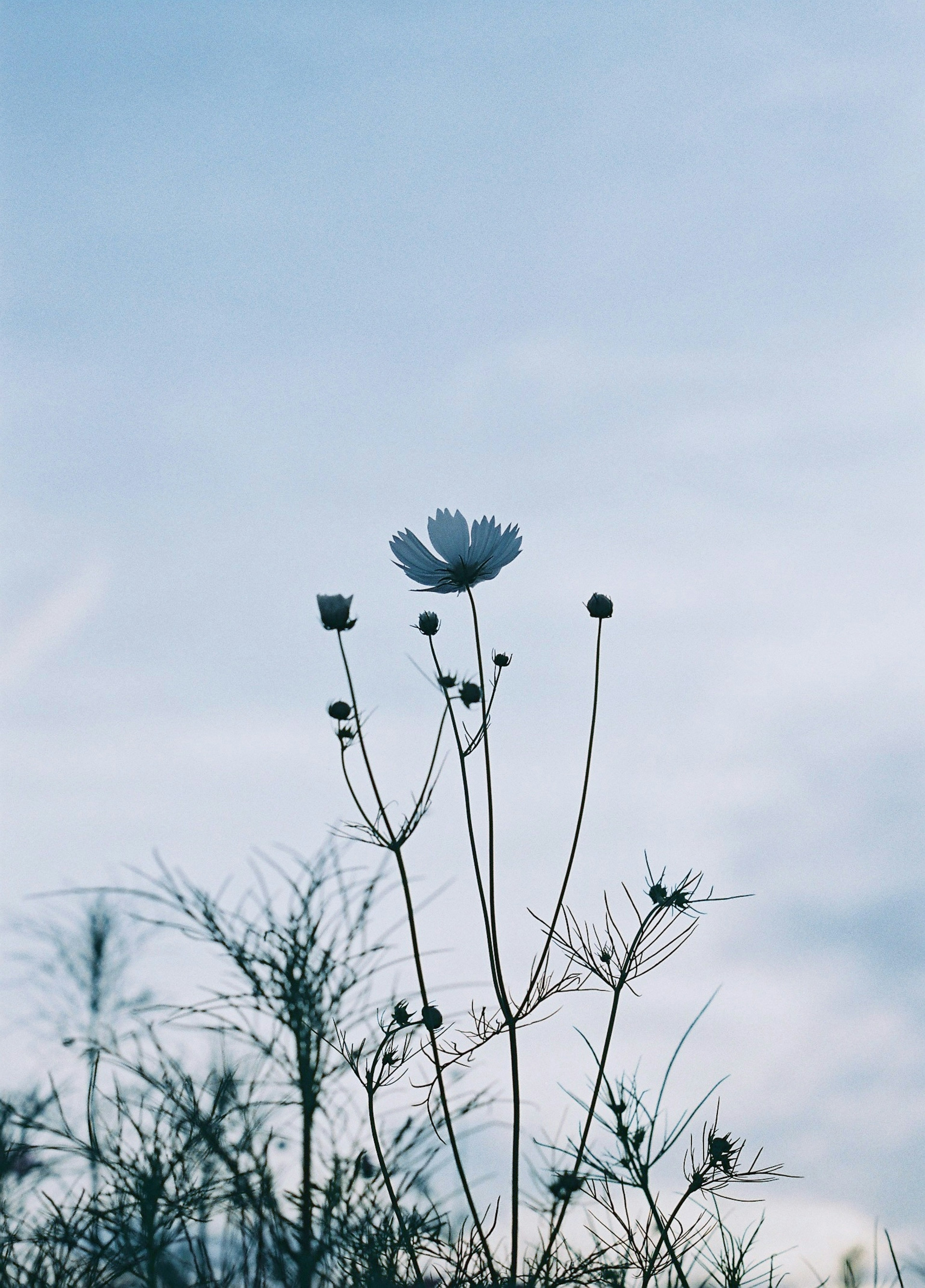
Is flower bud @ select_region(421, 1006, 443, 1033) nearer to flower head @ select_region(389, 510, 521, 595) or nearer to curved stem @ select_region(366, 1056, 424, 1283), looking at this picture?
curved stem @ select_region(366, 1056, 424, 1283)

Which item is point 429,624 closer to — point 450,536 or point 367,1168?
point 450,536

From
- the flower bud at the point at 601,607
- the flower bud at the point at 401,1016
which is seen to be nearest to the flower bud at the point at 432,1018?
the flower bud at the point at 401,1016

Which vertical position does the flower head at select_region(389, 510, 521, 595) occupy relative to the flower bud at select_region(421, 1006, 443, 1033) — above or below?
above

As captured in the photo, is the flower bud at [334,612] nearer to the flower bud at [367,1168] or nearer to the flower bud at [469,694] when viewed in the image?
the flower bud at [469,694]

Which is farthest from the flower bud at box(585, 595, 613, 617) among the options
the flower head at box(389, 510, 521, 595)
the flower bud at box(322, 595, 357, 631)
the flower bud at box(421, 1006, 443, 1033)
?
the flower bud at box(421, 1006, 443, 1033)

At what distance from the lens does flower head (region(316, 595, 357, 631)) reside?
2.22m

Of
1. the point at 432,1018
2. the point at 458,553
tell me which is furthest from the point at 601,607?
the point at 432,1018

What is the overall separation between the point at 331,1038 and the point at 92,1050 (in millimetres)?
635

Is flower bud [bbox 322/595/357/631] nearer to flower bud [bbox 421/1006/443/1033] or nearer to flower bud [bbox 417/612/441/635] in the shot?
flower bud [bbox 417/612/441/635]

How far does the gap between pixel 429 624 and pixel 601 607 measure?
40 centimetres

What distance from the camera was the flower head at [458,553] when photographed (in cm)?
233

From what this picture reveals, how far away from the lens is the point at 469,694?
7.86 feet

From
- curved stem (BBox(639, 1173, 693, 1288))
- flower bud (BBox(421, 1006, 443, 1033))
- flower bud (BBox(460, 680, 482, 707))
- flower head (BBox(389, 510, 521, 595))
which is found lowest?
curved stem (BBox(639, 1173, 693, 1288))

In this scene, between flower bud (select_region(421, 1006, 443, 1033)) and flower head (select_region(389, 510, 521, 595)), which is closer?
flower bud (select_region(421, 1006, 443, 1033))
